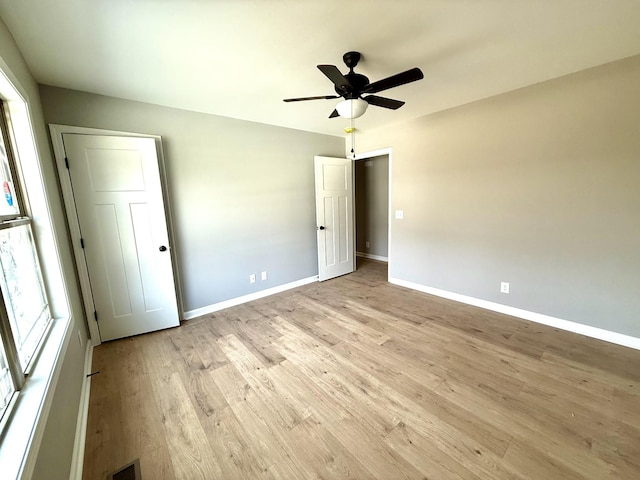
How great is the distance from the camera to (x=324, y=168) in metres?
4.10

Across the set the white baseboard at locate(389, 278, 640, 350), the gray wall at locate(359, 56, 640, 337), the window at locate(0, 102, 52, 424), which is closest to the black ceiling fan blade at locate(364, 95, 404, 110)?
the gray wall at locate(359, 56, 640, 337)

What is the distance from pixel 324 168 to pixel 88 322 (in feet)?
11.5

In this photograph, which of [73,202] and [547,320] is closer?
[73,202]

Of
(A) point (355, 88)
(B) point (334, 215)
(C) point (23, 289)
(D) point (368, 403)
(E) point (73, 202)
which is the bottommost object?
(D) point (368, 403)

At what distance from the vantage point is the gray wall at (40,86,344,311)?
261 cm

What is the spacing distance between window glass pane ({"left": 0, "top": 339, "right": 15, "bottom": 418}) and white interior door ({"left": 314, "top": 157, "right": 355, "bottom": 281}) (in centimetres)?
339

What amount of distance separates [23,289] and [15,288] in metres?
0.13

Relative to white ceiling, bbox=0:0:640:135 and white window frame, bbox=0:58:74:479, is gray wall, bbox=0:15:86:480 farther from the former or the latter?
white ceiling, bbox=0:0:640:135

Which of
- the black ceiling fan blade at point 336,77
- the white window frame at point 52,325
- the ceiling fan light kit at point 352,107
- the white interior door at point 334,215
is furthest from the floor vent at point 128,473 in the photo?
the white interior door at point 334,215

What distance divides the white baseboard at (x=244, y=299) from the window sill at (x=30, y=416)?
165 cm

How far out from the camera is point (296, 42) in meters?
1.78

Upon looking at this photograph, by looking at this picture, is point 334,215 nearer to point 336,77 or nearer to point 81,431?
point 336,77

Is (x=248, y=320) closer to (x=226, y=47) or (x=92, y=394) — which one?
(x=92, y=394)

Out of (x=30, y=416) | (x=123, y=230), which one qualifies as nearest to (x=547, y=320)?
(x=30, y=416)
